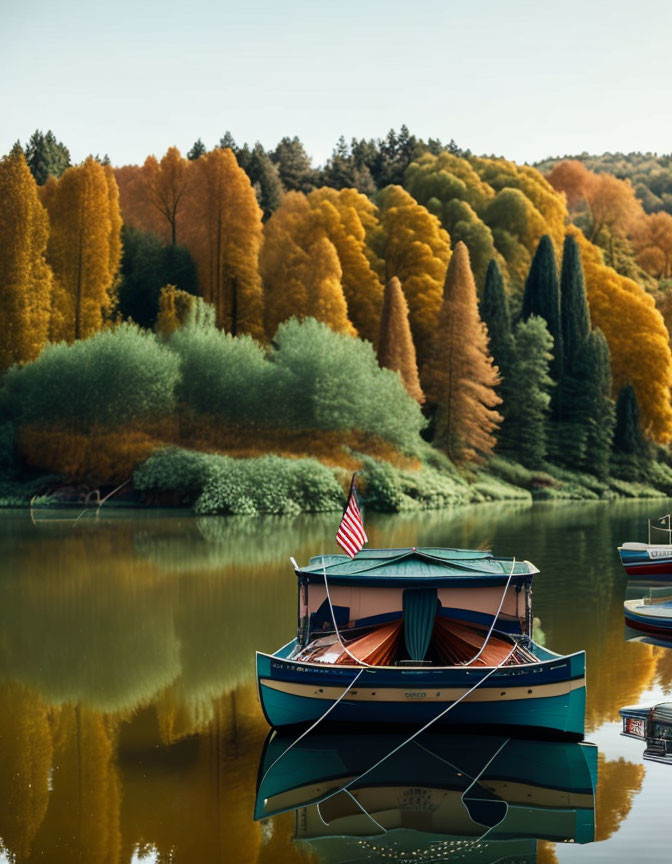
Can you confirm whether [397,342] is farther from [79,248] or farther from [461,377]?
[79,248]

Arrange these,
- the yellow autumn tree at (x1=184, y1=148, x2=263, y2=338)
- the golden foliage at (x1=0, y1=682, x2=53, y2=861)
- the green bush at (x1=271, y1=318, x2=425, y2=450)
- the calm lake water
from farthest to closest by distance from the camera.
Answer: the yellow autumn tree at (x1=184, y1=148, x2=263, y2=338)
the green bush at (x1=271, y1=318, x2=425, y2=450)
the golden foliage at (x1=0, y1=682, x2=53, y2=861)
the calm lake water

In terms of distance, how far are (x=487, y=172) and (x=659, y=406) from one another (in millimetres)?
24818

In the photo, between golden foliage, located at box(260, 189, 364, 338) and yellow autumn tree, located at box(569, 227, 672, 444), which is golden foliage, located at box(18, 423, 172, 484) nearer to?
golden foliage, located at box(260, 189, 364, 338)

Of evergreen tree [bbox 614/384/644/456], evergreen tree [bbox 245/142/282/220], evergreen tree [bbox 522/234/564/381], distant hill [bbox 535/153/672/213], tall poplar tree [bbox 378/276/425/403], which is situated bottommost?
evergreen tree [bbox 614/384/644/456]

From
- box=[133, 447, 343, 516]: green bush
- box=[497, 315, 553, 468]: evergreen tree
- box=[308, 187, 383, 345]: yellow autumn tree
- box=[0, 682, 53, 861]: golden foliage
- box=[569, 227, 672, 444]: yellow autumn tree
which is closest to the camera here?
box=[0, 682, 53, 861]: golden foliage

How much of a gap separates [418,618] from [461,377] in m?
44.9

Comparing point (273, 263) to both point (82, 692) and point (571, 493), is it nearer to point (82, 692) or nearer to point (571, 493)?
point (571, 493)

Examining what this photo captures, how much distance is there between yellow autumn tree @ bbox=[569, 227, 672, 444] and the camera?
232 feet

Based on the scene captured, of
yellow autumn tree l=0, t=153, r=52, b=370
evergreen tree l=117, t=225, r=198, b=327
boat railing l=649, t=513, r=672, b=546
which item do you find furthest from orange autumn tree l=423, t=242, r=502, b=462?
yellow autumn tree l=0, t=153, r=52, b=370

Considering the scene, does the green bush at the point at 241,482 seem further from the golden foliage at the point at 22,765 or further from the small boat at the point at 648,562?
the golden foliage at the point at 22,765

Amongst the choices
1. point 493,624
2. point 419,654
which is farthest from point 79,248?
point 493,624

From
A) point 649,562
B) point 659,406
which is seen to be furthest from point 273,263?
point 649,562

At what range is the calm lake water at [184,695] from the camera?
11.1 m

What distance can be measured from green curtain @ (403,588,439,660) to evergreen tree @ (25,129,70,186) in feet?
220
